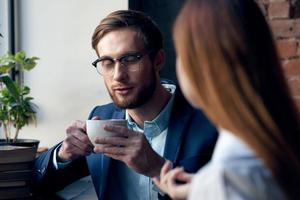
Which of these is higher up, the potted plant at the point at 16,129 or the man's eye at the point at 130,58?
the man's eye at the point at 130,58

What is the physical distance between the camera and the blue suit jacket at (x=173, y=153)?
1.41 meters

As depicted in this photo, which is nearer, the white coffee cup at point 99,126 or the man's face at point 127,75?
the white coffee cup at point 99,126

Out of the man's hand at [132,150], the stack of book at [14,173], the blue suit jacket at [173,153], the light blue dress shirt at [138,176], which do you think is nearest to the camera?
the man's hand at [132,150]

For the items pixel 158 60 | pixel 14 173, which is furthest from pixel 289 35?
pixel 14 173

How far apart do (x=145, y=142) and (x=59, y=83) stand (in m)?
1.01

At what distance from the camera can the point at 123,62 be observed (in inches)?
58.9

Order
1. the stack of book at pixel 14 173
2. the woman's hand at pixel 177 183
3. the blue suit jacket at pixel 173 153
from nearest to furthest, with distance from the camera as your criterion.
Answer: the woman's hand at pixel 177 183 → the blue suit jacket at pixel 173 153 → the stack of book at pixel 14 173

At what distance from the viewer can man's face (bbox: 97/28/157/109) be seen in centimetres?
148

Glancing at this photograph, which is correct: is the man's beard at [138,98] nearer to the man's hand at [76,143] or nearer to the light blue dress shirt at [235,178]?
the man's hand at [76,143]

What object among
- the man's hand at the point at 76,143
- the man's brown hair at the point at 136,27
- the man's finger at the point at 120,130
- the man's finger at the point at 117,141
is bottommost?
the man's hand at the point at 76,143

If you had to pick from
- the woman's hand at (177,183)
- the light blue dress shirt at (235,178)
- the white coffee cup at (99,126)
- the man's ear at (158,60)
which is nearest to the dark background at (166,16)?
the man's ear at (158,60)

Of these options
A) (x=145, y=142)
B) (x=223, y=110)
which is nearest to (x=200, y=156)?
(x=145, y=142)

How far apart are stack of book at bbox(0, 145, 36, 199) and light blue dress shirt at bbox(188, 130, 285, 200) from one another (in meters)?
0.96

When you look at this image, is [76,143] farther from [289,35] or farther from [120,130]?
[289,35]
